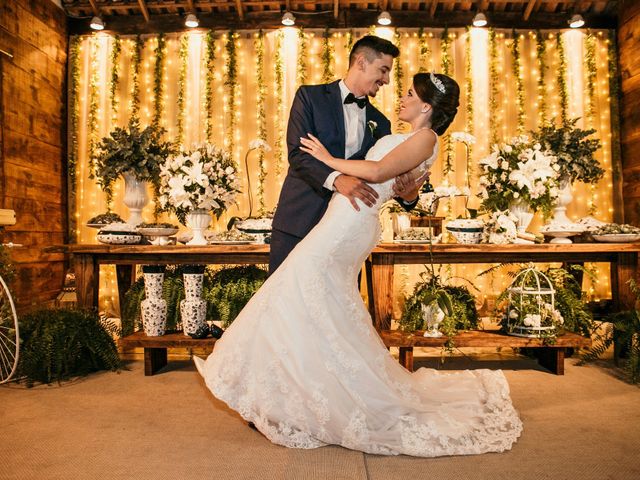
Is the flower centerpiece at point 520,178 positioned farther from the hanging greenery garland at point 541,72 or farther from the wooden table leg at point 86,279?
the hanging greenery garland at point 541,72

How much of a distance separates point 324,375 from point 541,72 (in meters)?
6.55

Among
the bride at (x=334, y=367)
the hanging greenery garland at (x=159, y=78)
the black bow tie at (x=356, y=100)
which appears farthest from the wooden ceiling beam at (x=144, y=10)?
the bride at (x=334, y=367)

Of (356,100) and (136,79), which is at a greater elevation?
(136,79)

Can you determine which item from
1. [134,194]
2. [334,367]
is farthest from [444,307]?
[134,194]

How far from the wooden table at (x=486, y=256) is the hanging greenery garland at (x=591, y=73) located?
157 inches

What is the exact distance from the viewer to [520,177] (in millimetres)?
3580

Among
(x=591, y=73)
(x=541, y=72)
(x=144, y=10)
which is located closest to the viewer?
(x=144, y=10)

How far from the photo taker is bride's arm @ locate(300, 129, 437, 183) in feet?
7.37

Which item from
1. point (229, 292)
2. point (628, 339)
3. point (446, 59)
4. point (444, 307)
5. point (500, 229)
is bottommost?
point (628, 339)

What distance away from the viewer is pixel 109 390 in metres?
3.02

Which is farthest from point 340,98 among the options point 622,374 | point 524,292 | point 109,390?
point 622,374

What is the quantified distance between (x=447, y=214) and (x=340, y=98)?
439cm

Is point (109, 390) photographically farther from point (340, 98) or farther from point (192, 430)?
point (340, 98)

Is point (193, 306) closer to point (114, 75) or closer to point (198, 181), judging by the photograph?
point (198, 181)
